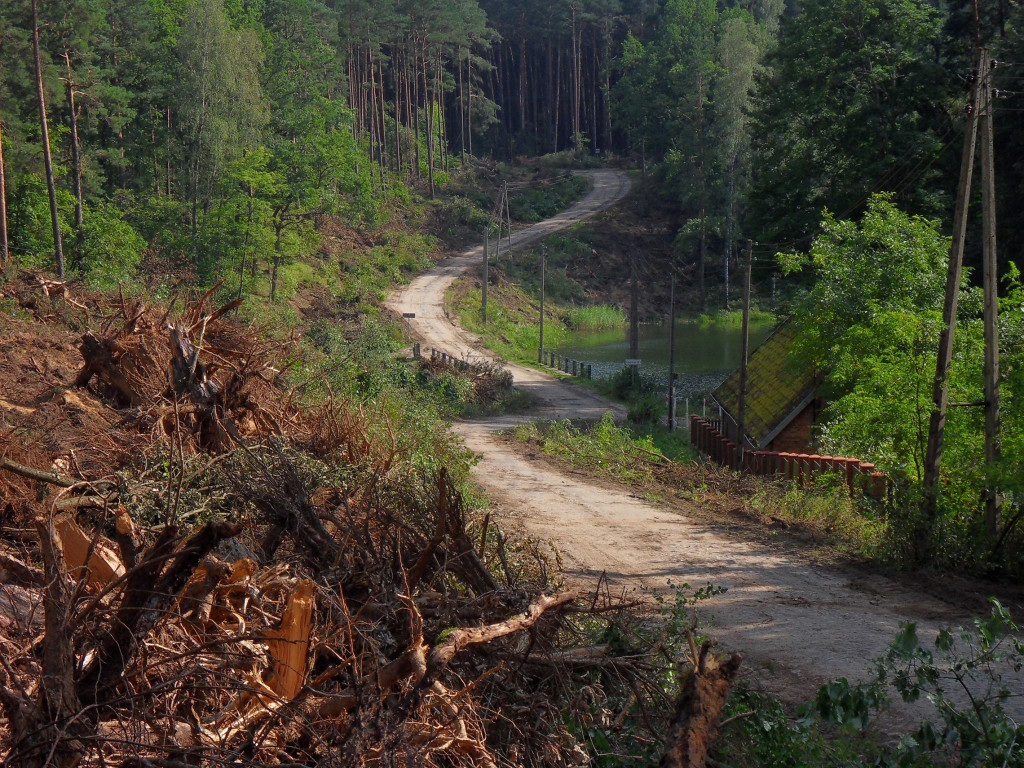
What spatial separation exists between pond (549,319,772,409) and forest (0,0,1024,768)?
338 centimetres

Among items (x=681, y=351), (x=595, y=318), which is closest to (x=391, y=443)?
(x=681, y=351)

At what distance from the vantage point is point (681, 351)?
182 feet

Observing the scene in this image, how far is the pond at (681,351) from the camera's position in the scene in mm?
45406

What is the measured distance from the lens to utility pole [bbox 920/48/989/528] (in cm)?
1198

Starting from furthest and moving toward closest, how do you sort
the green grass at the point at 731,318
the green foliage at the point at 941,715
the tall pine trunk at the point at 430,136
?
the tall pine trunk at the point at 430,136 < the green grass at the point at 731,318 < the green foliage at the point at 941,715

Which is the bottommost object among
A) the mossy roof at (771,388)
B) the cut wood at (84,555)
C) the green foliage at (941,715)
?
the mossy roof at (771,388)

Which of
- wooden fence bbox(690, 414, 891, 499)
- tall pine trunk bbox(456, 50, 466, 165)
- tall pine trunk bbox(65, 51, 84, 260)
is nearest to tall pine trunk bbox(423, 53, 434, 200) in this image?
tall pine trunk bbox(456, 50, 466, 165)

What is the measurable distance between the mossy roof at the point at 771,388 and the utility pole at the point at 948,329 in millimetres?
10839

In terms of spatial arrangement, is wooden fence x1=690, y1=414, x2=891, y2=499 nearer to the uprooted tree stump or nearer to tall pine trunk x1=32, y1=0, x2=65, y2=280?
the uprooted tree stump

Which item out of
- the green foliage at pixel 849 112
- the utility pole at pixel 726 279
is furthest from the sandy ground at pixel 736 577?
the utility pole at pixel 726 279

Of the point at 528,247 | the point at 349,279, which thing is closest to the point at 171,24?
the point at 349,279

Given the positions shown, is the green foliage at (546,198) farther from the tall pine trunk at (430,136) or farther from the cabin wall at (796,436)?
the cabin wall at (796,436)

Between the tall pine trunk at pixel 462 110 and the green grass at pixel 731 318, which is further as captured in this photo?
the tall pine trunk at pixel 462 110

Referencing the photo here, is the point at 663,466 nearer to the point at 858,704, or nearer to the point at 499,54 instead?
the point at 858,704
